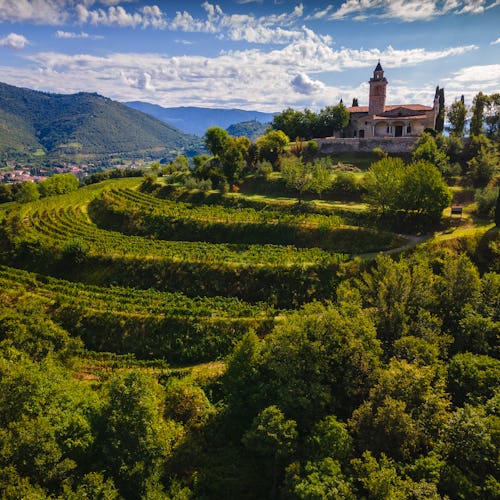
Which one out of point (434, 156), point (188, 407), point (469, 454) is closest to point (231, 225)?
point (188, 407)

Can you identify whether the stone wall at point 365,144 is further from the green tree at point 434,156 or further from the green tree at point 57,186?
the green tree at point 57,186

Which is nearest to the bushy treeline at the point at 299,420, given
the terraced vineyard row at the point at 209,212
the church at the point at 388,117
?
the terraced vineyard row at the point at 209,212

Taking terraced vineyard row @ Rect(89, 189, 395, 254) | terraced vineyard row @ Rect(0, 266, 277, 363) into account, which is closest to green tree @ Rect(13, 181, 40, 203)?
terraced vineyard row @ Rect(89, 189, 395, 254)

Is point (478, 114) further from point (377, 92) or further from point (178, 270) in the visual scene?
point (178, 270)

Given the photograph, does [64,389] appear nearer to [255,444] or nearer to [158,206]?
[255,444]

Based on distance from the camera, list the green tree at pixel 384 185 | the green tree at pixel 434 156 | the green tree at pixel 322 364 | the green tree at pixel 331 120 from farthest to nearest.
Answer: the green tree at pixel 331 120 < the green tree at pixel 434 156 < the green tree at pixel 384 185 < the green tree at pixel 322 364

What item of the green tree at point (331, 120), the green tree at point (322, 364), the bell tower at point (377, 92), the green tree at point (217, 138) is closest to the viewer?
the green tree at point (322, 364)

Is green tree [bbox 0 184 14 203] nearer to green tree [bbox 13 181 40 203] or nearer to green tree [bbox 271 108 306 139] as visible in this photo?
green tree [bbox 13 181 40 203]

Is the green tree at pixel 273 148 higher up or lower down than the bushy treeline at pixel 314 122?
lower down
